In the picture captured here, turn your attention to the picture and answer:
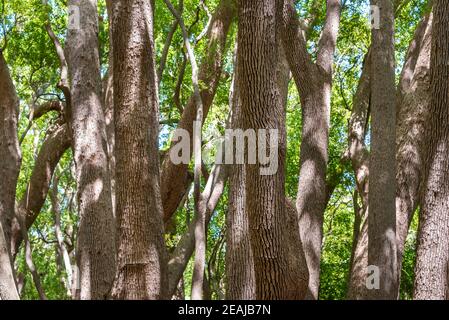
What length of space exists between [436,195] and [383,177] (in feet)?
2.71

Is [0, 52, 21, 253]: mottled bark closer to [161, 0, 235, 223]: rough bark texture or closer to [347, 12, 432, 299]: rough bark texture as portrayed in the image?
[161, 0, 235, 223]: rough bark texture

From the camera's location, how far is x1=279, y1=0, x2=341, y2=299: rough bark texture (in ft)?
30.7

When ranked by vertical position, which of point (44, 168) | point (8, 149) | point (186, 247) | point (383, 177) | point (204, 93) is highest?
point (204, 93)

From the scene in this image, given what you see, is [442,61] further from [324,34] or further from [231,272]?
[231,272]

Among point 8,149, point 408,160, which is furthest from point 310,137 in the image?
point 8,149

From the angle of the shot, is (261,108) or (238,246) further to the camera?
(238,246)

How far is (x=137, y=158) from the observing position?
6.74m

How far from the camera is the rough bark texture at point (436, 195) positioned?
8.75m

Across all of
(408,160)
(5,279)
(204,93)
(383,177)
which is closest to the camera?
(5,279)

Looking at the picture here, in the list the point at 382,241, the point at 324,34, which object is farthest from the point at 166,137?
the point at 382,241

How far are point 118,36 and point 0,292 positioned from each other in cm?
232

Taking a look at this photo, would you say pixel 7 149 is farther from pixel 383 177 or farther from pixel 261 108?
pixel 261 108

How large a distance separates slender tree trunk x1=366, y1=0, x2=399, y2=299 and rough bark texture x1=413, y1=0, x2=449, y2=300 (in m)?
0.53
